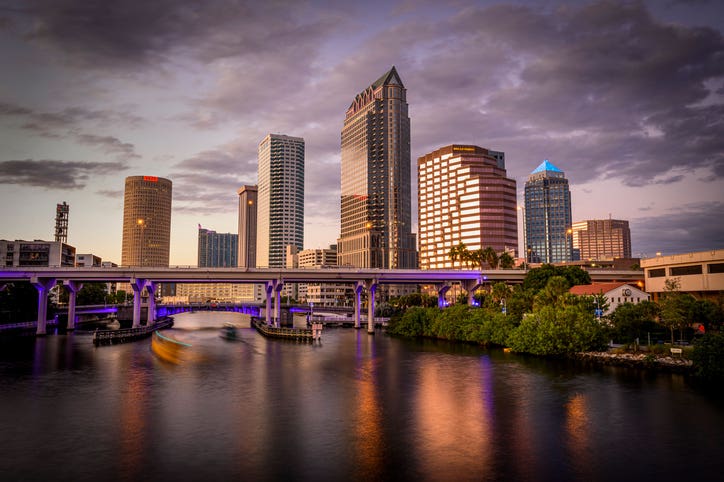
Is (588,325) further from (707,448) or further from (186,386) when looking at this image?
(186,386)

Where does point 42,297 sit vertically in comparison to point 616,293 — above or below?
below

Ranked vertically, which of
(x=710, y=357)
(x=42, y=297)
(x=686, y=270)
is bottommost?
A: (x=710, y=357)

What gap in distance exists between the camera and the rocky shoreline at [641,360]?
69.4m

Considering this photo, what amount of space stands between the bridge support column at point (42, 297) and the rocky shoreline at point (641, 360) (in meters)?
131

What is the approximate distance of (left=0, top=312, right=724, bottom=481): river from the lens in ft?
116

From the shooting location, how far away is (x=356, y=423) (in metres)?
46.9

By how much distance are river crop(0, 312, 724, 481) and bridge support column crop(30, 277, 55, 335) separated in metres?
63.8

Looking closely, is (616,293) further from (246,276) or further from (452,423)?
(246,276)

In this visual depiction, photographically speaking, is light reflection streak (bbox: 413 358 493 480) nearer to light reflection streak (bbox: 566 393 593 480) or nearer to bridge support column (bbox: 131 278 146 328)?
light reflection streak (bbox: 566 393 593 480)

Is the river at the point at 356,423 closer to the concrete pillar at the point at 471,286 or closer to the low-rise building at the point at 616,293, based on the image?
the low-rise building at the point at 616,293

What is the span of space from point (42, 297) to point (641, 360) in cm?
14206

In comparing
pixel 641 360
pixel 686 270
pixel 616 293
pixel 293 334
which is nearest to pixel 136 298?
pixel 293 334

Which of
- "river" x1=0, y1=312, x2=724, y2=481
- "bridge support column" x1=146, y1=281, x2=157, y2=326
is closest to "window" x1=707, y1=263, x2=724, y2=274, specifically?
"river" x1=0, y1=312, x2=724, y2=481

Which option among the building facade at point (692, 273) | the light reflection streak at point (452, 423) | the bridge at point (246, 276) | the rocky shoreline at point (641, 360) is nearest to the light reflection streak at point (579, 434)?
the light reflection streak at point (452, 423)
